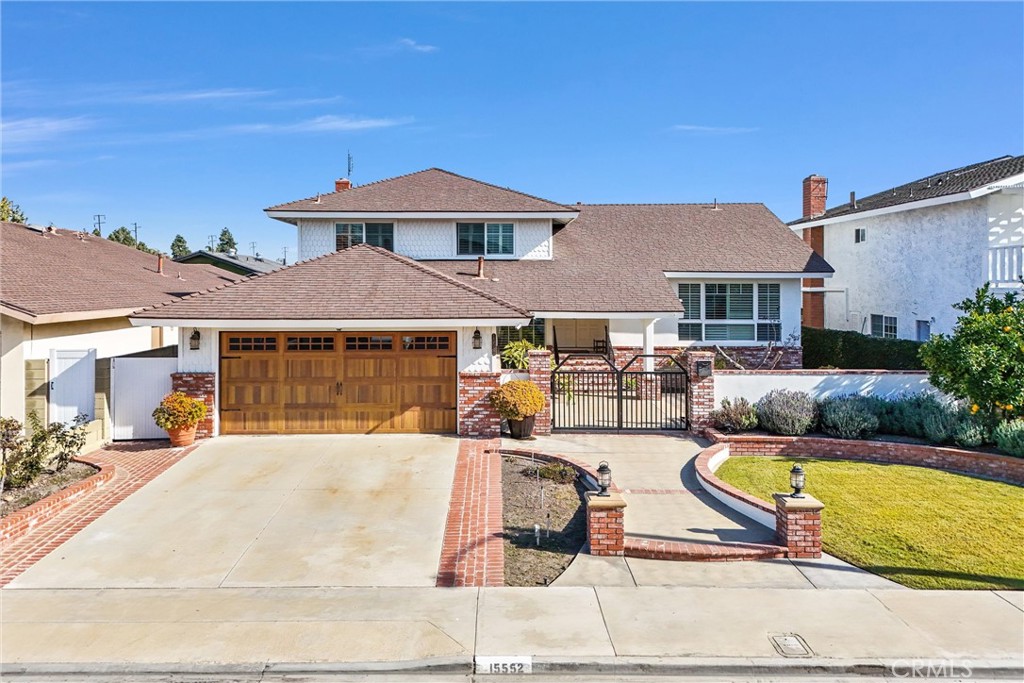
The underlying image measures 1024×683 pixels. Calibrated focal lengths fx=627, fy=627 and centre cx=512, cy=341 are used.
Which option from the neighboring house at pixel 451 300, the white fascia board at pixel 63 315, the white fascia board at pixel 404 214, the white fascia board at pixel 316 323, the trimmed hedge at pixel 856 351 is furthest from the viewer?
the white fascia board at pixel 404 214

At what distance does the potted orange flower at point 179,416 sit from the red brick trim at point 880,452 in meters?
10.5

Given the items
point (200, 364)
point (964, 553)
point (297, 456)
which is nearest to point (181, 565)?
point (297, 456)

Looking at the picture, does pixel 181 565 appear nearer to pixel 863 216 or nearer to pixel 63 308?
pixel 63 308

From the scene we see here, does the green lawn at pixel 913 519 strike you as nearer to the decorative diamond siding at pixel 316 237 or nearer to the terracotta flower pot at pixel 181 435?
the terracotta flower pot at pixel 181 435

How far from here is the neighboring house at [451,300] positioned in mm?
13188

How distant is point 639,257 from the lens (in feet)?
75.0

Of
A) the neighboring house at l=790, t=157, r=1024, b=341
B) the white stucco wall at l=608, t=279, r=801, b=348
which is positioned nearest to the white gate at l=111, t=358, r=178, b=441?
the white stucco wall at l=608, t=279, r=801, b=348

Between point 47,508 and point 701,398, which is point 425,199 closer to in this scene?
point 701,398

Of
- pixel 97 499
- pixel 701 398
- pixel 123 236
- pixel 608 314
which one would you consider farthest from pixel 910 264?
pixel 123 236

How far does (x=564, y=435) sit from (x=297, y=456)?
551cm

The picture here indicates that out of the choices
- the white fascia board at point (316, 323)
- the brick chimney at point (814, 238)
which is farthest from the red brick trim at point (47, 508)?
the brick chimney at point (814, 238)

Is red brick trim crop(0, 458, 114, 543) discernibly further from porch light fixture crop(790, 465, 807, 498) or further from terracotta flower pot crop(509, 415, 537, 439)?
porch light fixture crop(790, 465, 807, 498)

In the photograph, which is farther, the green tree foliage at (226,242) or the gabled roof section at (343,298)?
the green tree foliage at (226,242)

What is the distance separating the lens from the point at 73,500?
31.1ft
